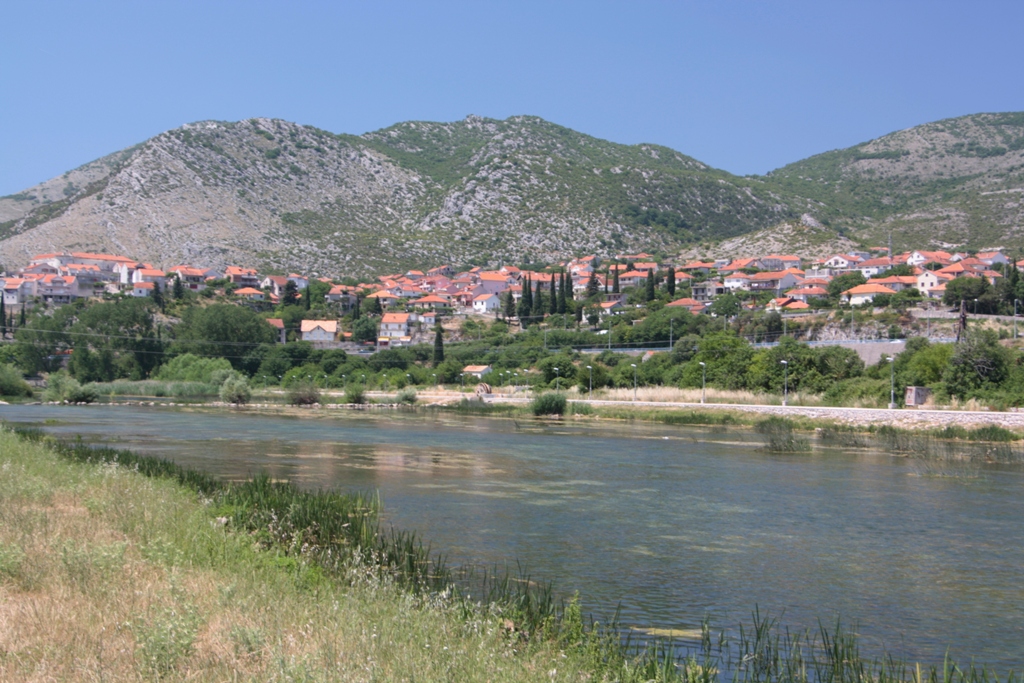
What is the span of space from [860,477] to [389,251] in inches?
5523

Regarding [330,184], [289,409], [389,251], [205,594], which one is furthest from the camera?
[330,184]

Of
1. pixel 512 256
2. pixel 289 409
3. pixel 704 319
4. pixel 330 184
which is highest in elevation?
pixel 330 184

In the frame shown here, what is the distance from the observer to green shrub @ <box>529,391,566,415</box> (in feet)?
179

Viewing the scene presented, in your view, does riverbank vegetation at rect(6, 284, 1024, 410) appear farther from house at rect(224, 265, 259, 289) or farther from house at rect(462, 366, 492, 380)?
house at rect(224, 265, 259, 289)

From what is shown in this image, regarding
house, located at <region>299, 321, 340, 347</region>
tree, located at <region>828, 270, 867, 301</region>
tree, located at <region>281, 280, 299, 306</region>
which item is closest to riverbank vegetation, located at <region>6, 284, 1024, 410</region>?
house, located at <region>299, 321, 340, 347</region>

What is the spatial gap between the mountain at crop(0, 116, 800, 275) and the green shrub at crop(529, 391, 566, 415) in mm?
96793

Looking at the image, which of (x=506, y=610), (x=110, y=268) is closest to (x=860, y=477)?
(x=506, y=610)

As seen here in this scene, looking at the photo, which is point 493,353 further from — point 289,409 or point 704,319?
point 289,409

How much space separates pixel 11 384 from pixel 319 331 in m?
47.5

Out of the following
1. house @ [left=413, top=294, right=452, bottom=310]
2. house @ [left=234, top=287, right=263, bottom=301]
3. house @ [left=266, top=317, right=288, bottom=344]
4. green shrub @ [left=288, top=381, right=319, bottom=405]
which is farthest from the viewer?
house @ [left=413, top=294, right=452, bottom=310]

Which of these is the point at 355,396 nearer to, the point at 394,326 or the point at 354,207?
the point at 394,326

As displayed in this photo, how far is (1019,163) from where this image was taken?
19238 centimetres

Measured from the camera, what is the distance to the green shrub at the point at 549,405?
54438mm

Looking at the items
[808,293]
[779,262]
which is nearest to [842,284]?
[808,293]
